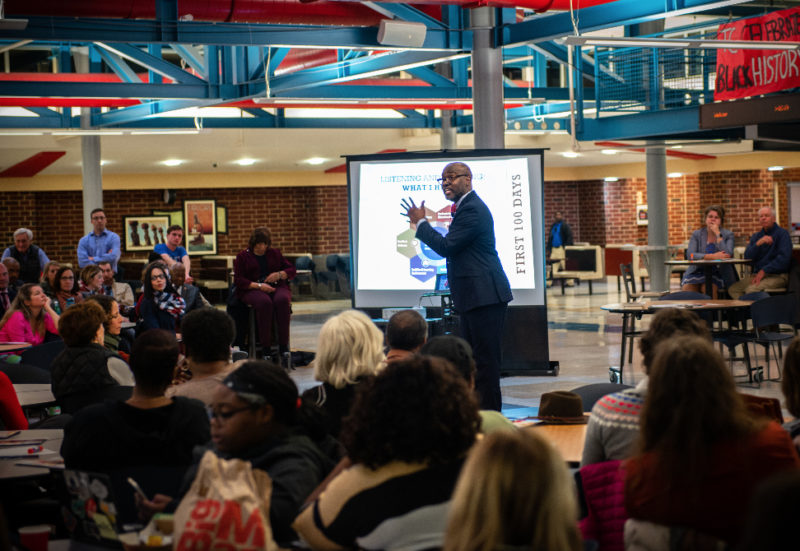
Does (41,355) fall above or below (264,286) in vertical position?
below

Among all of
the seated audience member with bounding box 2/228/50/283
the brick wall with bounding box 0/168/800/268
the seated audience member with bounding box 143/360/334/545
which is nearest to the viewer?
the seated audience member with bounding box 143/360/334/545

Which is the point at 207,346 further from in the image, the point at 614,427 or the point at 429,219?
the point at 429,219

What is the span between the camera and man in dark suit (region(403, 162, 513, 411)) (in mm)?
6605

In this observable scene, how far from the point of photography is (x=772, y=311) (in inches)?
336

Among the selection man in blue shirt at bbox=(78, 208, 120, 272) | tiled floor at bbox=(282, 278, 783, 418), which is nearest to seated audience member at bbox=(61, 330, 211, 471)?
tiled floor at bbox=(282, 278, 783, 418)

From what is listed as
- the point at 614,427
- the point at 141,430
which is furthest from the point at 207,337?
the point at 614,427

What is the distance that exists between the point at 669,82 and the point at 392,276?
8.89m

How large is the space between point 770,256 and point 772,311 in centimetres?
293

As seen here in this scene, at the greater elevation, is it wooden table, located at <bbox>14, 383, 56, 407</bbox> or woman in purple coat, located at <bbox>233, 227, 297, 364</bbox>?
woman in purple coat, located at <bbox>233, 227, 297, 364</bbox>

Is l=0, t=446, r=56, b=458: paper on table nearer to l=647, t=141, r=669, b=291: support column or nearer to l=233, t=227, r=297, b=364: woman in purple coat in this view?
l=233, t=227, r=297, b=364: woman in purple coat

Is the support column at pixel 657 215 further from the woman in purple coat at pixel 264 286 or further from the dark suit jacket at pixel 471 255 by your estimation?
the dark suit jacket at pixel 471 255

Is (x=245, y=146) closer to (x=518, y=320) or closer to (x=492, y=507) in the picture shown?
(x=518, y=320)

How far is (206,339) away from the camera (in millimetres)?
3990

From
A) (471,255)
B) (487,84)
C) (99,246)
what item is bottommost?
(471,255)
